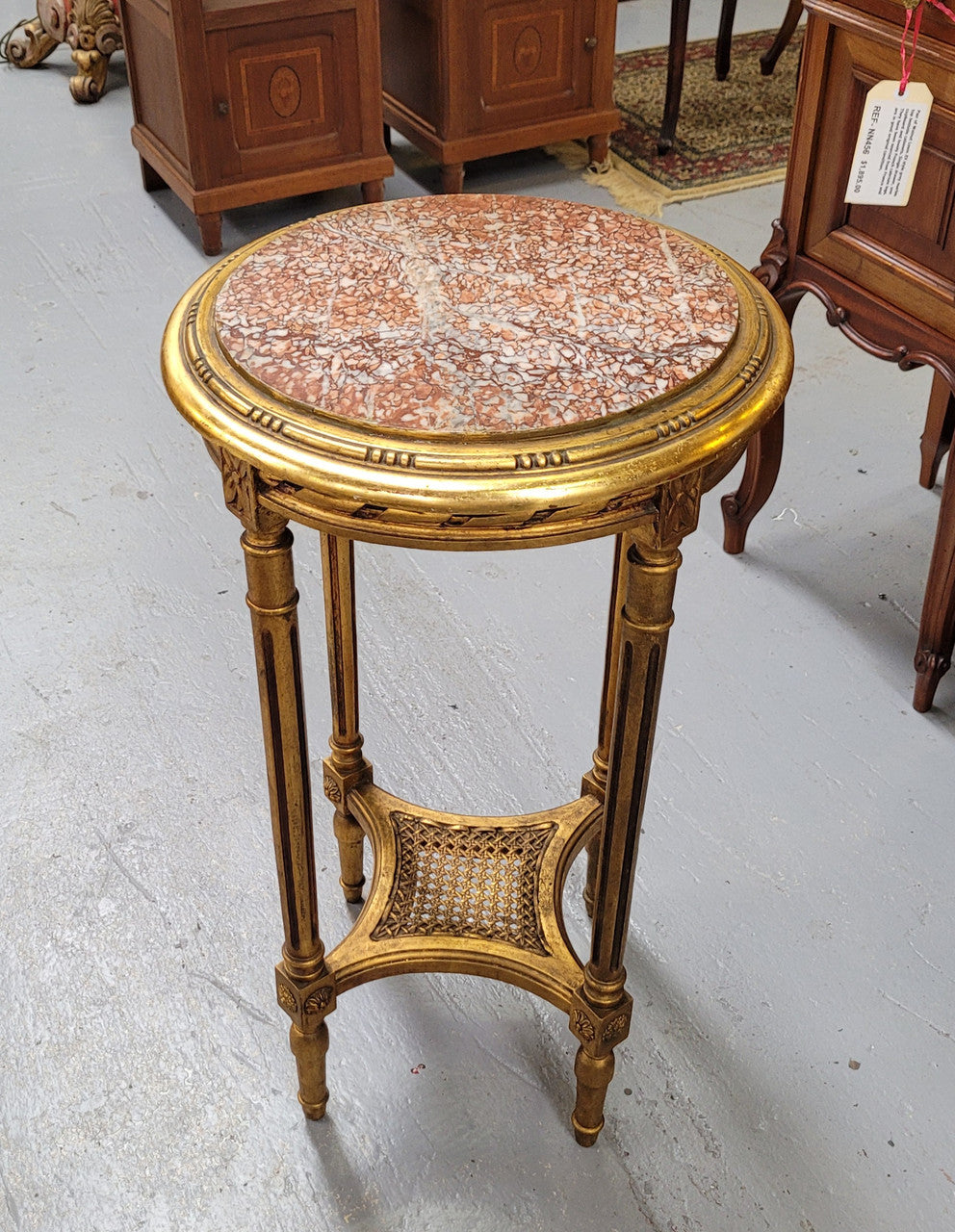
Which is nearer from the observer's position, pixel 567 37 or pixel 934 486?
pixel 934 486

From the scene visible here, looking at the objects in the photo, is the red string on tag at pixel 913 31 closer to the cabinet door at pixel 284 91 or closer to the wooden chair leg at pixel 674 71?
the cabinet door at pixel 284 91

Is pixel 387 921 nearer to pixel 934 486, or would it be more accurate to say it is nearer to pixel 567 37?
pixel 934 486

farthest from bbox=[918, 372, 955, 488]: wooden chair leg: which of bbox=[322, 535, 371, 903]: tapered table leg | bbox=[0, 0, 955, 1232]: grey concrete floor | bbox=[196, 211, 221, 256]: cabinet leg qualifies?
bbox=[196, 211, 221, 256]: cabinet leg

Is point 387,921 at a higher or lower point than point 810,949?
higher

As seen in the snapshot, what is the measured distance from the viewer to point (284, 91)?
3340 millimetres

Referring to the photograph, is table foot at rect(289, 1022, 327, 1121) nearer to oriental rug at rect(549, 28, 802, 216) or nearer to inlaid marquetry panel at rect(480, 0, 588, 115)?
oriental rug at rect(549, 28, 802, 216)

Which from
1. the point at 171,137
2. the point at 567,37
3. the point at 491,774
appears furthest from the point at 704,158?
the point at 491,774

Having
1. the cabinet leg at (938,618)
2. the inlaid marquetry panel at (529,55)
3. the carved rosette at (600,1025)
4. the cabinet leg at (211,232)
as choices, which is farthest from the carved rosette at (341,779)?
the inlaid marquetry panel at (529,55)

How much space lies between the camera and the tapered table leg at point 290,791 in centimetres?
116

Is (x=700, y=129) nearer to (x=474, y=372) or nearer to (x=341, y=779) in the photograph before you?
(x=341, y=779)

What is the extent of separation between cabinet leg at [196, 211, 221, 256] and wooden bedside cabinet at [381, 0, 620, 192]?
2.23 ft

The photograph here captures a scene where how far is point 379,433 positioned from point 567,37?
3003mm

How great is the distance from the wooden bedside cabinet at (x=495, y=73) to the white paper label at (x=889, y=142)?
6.46ft

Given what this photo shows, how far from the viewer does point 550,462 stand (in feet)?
3.35
